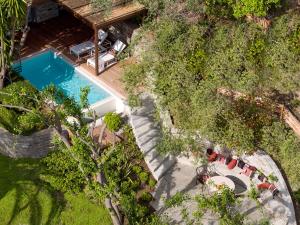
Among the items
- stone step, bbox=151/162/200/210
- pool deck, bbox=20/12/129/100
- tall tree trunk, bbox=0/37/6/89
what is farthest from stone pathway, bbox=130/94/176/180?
tall tree trunk, bbox=0/37/6/89

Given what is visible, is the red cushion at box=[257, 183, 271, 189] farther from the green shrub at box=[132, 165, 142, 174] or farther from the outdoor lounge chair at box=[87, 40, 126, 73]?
the outdoor lounge chair at box=[87, 40, 126, 73]

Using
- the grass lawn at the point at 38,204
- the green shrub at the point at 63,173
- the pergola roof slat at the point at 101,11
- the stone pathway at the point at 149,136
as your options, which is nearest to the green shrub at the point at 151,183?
the stone pathway at the point at 149,136

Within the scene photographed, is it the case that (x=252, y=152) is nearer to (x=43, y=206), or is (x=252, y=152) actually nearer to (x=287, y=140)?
(x=287, y=140)

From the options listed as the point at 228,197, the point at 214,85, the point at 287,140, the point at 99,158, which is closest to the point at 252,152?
the point at 287,140

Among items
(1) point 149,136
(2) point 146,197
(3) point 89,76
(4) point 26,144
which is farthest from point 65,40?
(2) point 146,197

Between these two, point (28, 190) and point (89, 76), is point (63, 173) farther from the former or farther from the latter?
point (89, 76)

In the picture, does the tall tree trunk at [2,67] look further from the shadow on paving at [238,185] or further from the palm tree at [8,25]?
the shadow on paving at [238,185]

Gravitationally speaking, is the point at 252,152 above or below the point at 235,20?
below
